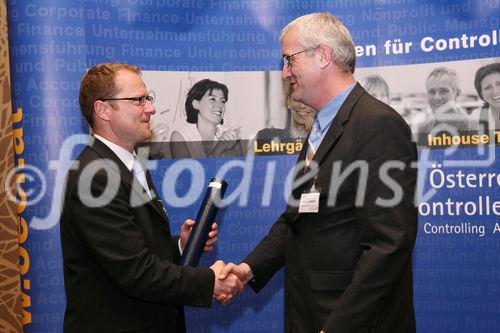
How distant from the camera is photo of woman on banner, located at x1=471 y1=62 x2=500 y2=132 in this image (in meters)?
3.38

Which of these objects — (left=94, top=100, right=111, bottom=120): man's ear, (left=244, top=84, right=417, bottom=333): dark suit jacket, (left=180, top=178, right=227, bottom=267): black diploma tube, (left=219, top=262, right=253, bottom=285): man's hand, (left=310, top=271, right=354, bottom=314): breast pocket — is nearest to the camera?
(left=244, top=84, right=417, bottom=333): dark suit jacket

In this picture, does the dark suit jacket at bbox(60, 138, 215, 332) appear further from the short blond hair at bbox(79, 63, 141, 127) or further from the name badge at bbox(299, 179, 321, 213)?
the name badge at bbox(299, 179, 321, 213)

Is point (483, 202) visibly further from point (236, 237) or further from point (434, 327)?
point (236, 237)

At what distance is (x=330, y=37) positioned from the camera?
6.94 ft

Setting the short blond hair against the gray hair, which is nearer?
the gray hair

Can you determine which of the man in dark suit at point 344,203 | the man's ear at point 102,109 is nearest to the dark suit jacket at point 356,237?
the man in dark suit at point 344,203

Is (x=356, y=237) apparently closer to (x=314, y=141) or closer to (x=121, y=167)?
(x=314, y=141)

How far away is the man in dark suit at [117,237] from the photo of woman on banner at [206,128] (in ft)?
4.25

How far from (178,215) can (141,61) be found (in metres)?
1.01

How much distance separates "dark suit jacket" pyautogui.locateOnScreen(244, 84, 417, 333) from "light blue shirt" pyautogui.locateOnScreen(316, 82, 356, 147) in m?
0.05

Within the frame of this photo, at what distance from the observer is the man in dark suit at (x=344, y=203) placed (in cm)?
178

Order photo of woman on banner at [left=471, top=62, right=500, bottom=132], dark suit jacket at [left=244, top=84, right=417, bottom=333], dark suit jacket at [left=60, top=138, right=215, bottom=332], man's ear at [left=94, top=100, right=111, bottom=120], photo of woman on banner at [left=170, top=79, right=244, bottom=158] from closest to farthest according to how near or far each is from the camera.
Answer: dark suit jacket at [left=244, top=84, right=417, bottom=333] < dark suit jacket at [left=60, top=138, right=215, bottom=332] < man's ear at [left=94, top=100, right=111, bottom=120] < photo of woman on banner at [left=471, top=62, right=500, bottom=132] < photo of woman on banner at [left=170, top=79, right=244, bottom=158]

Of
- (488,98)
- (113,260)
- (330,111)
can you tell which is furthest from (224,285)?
(488,98)

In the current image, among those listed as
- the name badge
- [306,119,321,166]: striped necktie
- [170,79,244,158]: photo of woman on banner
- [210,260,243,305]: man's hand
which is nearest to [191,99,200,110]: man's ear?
[170,79,244,158]: photo of woman on banner
